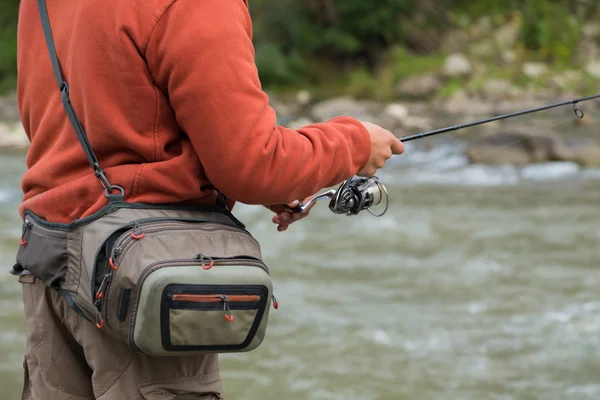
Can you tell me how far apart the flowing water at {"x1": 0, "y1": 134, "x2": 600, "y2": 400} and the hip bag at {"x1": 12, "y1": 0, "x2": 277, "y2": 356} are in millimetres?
2233

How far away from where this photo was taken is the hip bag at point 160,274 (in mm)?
1373

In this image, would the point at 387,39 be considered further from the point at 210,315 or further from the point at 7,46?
the point at 210,315

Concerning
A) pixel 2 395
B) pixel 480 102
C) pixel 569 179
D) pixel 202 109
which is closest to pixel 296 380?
pixel 2 395

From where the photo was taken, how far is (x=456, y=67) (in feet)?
57.0

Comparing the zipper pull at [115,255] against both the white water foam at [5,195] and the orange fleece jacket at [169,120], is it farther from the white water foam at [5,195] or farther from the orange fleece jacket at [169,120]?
the white water foam at [5,195]

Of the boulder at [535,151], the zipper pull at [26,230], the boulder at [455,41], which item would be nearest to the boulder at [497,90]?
the boulder at [455,41]

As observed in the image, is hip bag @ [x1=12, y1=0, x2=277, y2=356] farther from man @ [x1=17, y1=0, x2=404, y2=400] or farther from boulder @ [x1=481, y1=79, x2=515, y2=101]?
boulder @ [x1=481, y1=79, x2=515, y2=101]

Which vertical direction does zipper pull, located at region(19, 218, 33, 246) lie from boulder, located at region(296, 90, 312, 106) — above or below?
below

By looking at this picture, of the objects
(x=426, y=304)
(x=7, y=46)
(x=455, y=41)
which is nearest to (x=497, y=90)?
(x=455, y=41)

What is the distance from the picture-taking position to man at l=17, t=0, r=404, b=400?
132 cm

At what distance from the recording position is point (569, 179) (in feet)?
30.9

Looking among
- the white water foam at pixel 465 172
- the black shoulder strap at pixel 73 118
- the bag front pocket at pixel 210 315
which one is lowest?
the bag front pocket at pixel 210 315

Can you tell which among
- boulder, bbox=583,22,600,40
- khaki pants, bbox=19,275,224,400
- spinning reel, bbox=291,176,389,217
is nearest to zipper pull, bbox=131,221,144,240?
khaki pants, bbox=19,275,224,400

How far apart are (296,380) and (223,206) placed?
240 centimetres
